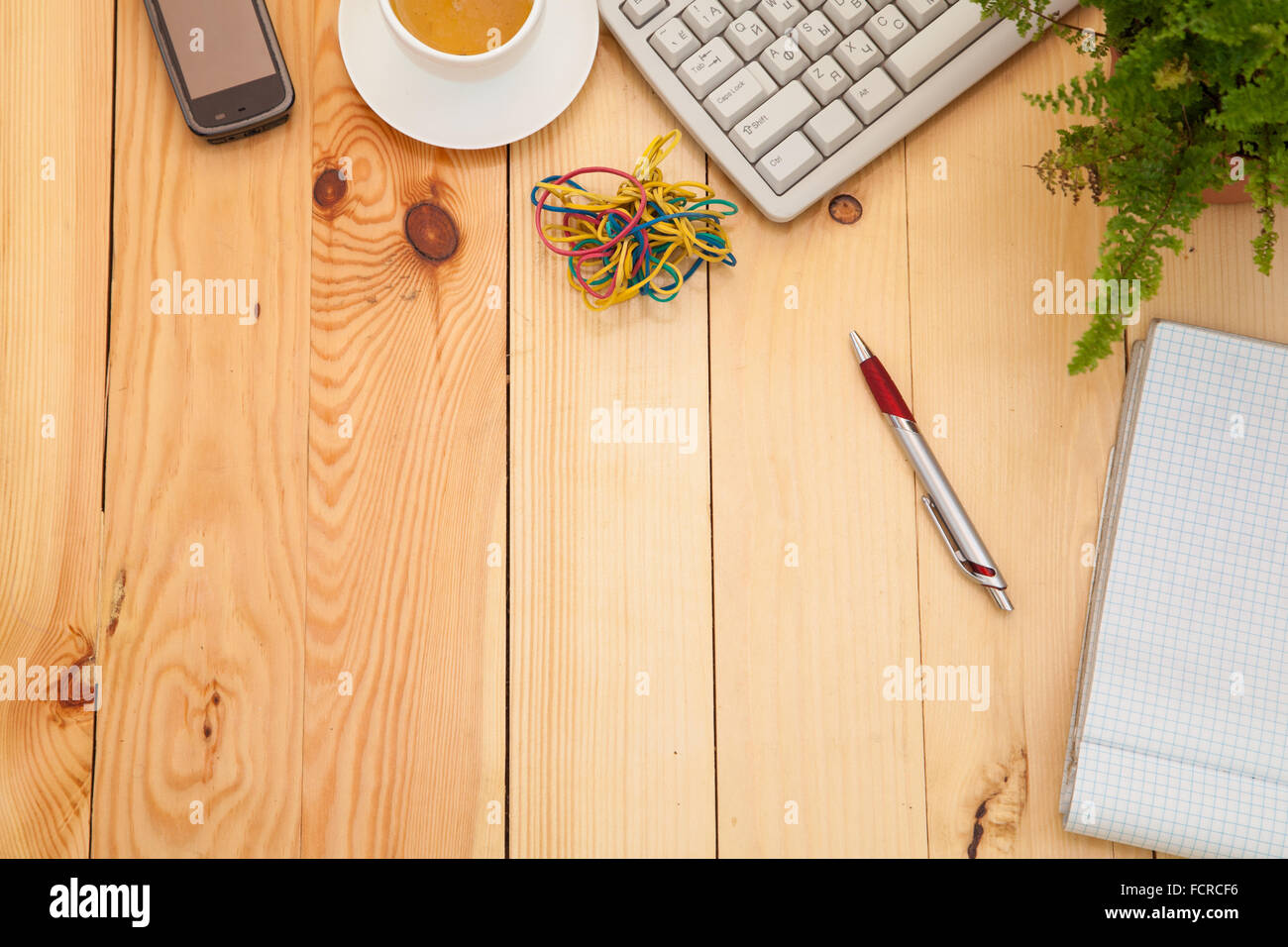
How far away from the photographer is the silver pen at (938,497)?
71 centimetres

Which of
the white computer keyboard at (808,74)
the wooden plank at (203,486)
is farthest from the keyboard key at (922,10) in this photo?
the wooden plank at (203,486)

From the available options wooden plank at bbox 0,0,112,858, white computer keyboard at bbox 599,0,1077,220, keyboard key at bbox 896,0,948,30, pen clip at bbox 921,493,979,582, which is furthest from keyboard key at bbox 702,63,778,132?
wooden plank at bbox 0,0,112,858

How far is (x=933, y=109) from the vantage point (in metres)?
0.72

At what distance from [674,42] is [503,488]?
1.11 feet

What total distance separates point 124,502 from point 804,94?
0.56 meters

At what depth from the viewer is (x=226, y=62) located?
0.74 meters

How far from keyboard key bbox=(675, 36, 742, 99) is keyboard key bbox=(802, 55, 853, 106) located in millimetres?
51

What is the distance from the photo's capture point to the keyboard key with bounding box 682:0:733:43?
72 centimetres

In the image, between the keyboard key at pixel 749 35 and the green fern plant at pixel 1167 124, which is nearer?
the green fern plant at pixel 1167 124

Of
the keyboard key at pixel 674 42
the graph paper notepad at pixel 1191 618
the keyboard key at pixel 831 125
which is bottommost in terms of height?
the graph paper notepad at pixel 1191 618

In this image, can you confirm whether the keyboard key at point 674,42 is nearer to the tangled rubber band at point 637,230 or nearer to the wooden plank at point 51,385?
the tangled rubber band at point 637,230

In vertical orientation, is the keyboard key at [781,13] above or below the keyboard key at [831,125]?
above
